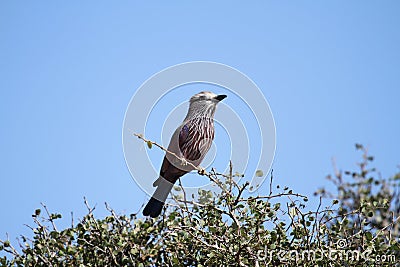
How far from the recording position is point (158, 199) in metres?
2.55

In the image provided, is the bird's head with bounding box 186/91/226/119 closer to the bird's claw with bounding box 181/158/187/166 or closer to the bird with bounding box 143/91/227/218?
the bird with bounding box 143/91/227/218

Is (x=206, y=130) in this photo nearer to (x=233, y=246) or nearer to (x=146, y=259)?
(x=233, y=246)

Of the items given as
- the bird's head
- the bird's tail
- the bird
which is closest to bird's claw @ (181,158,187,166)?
the bird

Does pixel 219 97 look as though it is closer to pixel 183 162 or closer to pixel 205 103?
pixel 205 103

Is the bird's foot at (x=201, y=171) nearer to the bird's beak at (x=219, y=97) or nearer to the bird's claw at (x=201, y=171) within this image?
the bird's claw at (x=201, y=171)

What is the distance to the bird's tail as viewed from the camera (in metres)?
2.56

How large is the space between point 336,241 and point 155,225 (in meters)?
0.92

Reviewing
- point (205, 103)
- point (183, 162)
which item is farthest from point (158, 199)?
point (205, 103)

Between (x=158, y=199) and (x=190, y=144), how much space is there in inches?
10.7

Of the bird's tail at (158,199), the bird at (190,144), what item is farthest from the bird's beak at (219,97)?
the bird's tail at (158,199)

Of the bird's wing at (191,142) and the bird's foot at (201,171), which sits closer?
the bird's foot at (201,171)

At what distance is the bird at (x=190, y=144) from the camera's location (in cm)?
259

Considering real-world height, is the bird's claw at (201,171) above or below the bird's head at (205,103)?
below

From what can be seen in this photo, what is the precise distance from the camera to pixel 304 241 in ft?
8.93
